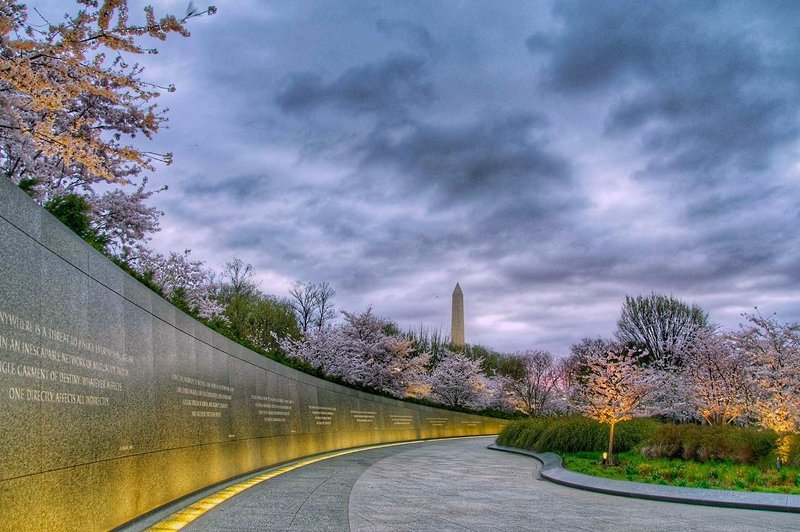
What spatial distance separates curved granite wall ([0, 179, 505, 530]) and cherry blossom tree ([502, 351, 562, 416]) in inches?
2324

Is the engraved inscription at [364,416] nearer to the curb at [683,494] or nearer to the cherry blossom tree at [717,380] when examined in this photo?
the curb at [683,494]

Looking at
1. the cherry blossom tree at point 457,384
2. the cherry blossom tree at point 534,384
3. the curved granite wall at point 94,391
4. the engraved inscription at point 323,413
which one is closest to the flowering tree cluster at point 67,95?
the curved granite wall at point 94,391

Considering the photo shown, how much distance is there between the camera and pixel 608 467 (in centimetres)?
1861

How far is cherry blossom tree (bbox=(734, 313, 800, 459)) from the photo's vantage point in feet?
58.4

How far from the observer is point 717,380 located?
30.0 meters

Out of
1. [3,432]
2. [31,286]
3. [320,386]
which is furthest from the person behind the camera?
[320,386]

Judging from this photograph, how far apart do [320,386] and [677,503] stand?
1430 cm

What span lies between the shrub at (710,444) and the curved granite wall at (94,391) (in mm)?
13272

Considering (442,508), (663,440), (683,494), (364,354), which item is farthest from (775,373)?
(364,354)

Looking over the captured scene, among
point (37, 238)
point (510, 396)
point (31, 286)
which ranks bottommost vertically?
point (510, 396)

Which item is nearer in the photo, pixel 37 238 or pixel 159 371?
pixel 37 238

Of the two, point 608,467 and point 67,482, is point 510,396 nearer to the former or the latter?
point 608,467

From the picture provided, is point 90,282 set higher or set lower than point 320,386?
higher

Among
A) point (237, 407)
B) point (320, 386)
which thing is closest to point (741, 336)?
point (320, 386)
